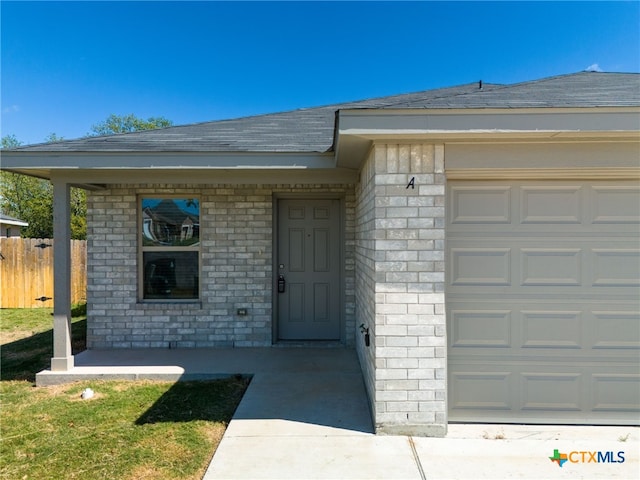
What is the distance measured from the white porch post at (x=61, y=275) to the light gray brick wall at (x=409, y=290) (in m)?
3.78

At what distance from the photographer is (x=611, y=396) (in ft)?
10.5

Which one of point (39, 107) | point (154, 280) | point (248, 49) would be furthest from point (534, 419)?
point (39, 107)

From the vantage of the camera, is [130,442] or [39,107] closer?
[130,442]

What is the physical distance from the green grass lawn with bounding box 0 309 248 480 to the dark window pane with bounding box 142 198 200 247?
2140mm

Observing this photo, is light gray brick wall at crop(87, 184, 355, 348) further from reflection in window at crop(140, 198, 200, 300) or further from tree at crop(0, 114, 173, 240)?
tree at crop(0, 114, 173, 240)

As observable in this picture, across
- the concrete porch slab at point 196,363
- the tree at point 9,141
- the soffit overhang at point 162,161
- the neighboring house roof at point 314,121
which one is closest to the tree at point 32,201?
the tree at point 9,141

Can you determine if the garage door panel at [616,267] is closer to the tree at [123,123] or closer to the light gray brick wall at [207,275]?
the light gray brick wall at [207,275]

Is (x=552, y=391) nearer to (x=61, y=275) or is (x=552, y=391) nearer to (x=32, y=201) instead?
(x=61, y=275)

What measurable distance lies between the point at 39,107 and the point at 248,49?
41.3 feet

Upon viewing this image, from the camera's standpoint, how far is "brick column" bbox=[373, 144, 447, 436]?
3043mm

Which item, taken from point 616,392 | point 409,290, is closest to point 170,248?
point 409,290

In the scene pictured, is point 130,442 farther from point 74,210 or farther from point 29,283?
point 74,210

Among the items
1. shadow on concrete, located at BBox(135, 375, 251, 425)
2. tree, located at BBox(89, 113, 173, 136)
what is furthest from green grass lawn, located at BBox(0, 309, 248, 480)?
tree, located at BBox(89, 113, 173, 136)

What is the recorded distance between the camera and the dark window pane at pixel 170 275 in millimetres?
5746
